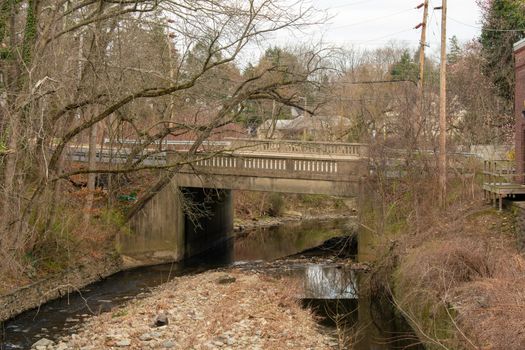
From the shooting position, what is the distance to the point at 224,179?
25438 mm

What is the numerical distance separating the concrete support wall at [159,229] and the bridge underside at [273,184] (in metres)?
0.93

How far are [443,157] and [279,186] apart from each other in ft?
21.7

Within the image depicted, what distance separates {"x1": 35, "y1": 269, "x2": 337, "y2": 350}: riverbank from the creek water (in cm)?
79

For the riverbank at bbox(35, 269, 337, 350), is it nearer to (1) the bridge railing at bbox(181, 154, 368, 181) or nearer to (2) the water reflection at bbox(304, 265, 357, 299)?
(2) the water reflection at bbox(304, 265, 357, 299)

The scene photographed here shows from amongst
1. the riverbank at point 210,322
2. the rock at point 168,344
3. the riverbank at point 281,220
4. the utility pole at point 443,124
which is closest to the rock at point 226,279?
the riverbank at point 210,322

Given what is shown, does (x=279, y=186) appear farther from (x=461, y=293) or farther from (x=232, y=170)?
(x=461, y=293)

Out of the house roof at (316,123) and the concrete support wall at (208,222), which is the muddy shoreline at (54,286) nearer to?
the concrete support wall at (208,222)

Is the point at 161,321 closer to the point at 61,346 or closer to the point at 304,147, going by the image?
the point at 61,346

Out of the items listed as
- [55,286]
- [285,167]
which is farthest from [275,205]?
[55,286]

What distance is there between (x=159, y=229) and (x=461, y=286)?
617 inches

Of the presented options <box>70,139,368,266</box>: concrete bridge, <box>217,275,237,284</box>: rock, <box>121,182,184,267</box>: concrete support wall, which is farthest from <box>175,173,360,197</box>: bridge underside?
<box>217,275,237,284</box>: rock

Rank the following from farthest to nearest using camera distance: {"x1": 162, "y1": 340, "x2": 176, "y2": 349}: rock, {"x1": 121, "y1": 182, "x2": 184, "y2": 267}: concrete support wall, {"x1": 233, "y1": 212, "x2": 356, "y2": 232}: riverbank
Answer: {"x1": 233, "y1": 212, "x2": 356, "y2": 232}: riverbank
{"x1": 121, "y1": 182, "x2": 184, "y2": 267}: concrete support wall
{"x1": 162, "y1": 340, "x2": 176, "y2": 349}: rock

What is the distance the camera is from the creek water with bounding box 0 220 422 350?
15.4 metres

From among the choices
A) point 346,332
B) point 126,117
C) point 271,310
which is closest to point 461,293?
point 346,332
